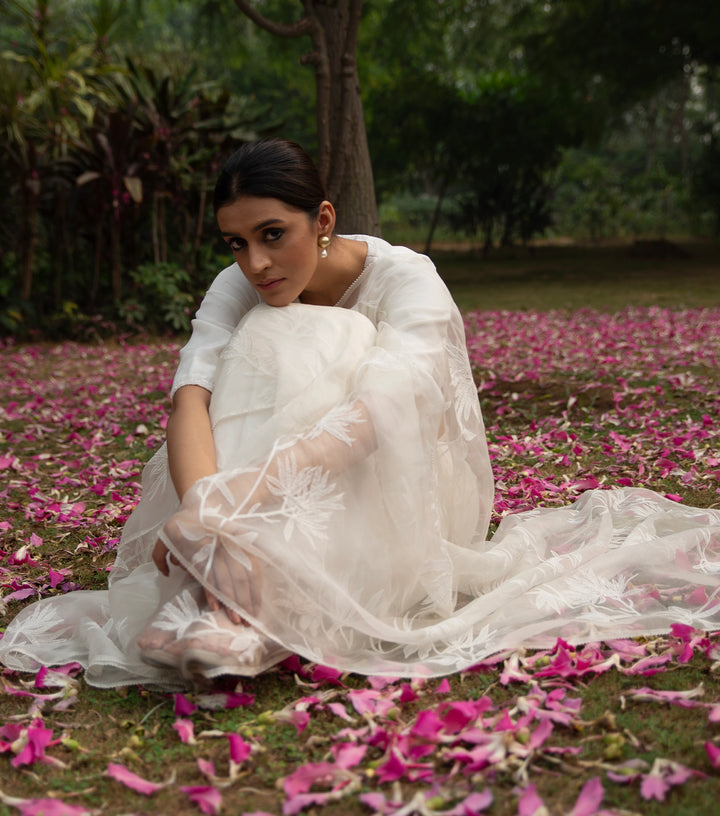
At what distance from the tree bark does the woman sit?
278 centimetres

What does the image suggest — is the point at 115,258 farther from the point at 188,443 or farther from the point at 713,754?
the point at 713,754

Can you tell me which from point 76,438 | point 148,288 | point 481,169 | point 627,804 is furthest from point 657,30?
point 627,804

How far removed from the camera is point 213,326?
2367 millimetres

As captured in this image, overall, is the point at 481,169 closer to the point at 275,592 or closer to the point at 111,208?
the point at 111,208

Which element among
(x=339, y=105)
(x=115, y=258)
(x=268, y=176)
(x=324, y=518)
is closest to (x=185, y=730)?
(x=324, y=518)

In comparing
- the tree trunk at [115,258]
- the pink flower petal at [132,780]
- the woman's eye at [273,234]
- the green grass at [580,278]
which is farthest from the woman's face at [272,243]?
the green grass at [580,278]

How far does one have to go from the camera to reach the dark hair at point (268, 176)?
2.09m

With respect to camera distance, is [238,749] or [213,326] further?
[213,326]

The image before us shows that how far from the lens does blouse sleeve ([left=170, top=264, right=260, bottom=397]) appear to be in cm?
223

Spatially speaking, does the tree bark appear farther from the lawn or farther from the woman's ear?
the woman's ear

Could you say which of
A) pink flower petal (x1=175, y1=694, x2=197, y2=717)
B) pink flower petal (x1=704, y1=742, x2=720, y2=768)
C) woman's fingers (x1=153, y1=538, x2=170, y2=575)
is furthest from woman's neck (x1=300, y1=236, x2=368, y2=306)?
pink flower petal (x1=704, y1=742, x2=720, y2=768)

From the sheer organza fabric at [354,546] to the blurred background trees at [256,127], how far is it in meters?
3.17

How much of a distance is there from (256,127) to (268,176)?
25.2 feet

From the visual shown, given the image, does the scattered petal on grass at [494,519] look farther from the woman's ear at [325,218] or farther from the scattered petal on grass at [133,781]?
the woman's ear at [325,218]
